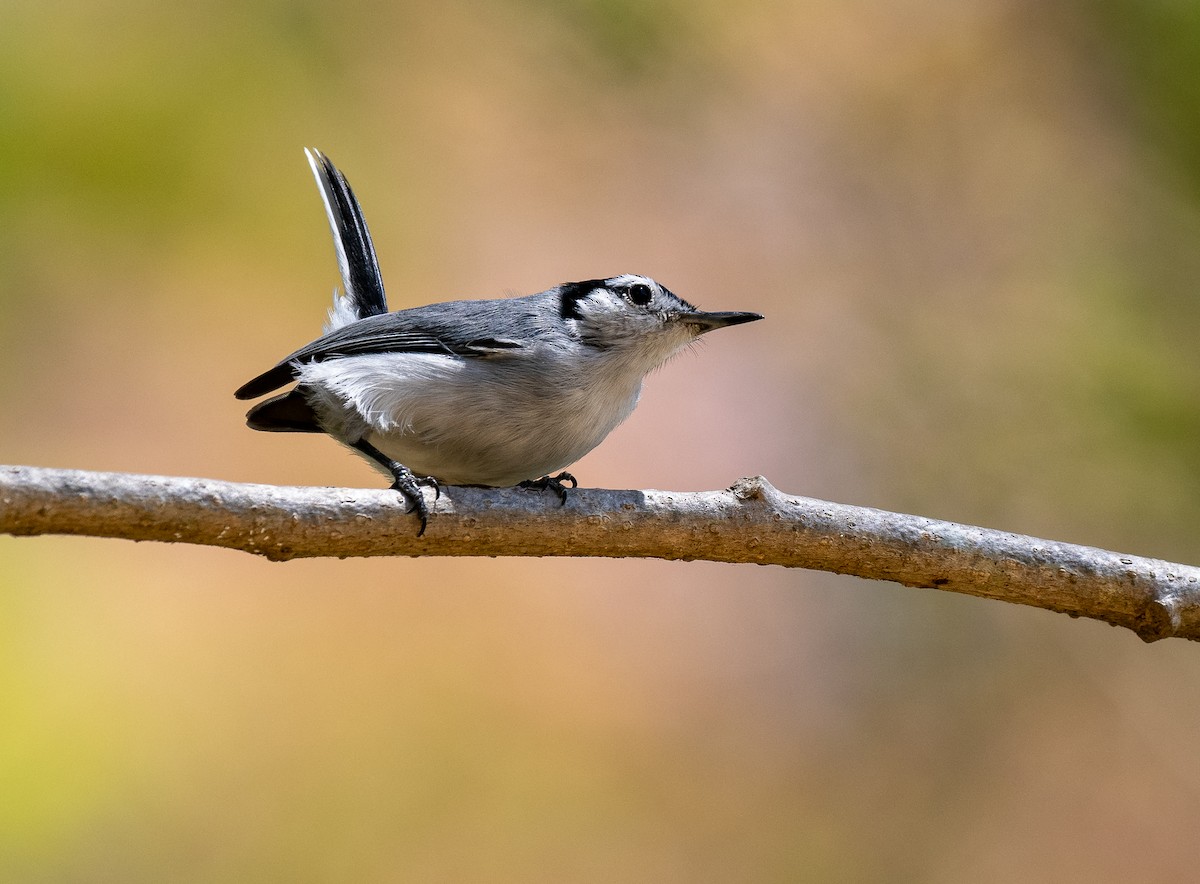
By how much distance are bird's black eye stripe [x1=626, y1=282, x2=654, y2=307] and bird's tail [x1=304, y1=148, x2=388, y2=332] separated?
0.82 metres

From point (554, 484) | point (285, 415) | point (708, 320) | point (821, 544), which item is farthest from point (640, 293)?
point (285, 415)

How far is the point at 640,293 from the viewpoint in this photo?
2.62 meters

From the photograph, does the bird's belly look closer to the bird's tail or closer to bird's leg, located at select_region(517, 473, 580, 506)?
bird's leg, located at select_region(517, 473, 580, 506)

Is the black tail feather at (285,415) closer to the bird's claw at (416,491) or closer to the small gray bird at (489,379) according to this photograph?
the small gray bird at (489,379)

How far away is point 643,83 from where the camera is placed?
15.0 feet

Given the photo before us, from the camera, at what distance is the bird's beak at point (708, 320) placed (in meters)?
2.58

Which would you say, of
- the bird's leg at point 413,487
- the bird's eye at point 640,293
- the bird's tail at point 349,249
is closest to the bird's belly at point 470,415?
the bird's leg at point 413,487

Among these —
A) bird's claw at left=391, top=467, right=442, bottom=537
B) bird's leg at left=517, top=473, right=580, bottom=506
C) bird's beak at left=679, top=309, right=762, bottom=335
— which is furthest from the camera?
bird's beak at left=679, top=309, right=762, bottom=335

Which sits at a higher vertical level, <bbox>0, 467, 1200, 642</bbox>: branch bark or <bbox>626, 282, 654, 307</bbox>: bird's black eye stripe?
<bbox>626, 282, 654, 307</bbox>: bird's black eye stripe

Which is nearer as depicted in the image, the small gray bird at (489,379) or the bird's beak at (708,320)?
the small gray bird at (489,379)

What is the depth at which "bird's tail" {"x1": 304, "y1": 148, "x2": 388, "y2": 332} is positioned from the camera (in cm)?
294

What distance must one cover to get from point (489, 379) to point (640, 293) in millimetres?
466

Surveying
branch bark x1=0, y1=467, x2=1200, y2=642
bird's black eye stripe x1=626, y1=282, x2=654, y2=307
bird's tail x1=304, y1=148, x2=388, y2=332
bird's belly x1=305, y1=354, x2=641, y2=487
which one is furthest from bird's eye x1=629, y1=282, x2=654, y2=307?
bird's tail x1=304, y1=148, x2=388, y2=332

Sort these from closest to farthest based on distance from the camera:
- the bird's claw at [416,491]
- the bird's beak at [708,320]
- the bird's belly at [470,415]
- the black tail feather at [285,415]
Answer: the bird's claw at [416,491]
the bird's belly at [470,415]
the bird's beak at [708,320]
the black tail feather at [285,415]
